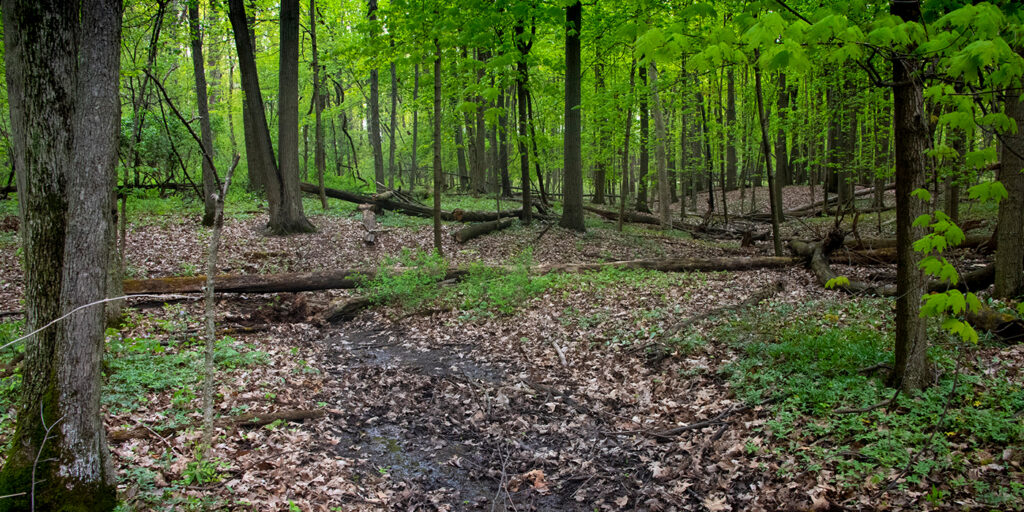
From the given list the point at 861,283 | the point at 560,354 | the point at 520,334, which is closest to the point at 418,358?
the point at 520,334

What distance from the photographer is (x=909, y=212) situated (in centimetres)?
432

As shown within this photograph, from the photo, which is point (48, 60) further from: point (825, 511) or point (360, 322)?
point (360, 322)

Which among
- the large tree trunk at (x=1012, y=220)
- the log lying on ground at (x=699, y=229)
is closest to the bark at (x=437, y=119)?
the log lying on ground at (x=699, y=229)

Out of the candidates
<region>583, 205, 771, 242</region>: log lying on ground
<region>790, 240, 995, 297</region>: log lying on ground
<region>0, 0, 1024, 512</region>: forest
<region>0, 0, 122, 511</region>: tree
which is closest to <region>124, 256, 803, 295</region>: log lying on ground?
<region>0, 0, 1024, 512</region>: forest

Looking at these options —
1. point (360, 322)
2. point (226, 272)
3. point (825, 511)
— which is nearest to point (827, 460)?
point (825, 511)

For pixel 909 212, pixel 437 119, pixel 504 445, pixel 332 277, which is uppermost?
pixel 437 119

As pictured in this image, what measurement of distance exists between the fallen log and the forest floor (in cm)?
453

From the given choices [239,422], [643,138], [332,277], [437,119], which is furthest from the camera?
[643,138]

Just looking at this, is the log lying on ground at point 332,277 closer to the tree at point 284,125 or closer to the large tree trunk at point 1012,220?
the tree at point 284,125

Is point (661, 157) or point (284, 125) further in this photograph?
point (661, 157)

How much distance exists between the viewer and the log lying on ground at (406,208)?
57.0 feet

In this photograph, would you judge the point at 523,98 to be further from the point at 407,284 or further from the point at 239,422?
the point at 239,422

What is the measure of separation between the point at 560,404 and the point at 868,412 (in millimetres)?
3030

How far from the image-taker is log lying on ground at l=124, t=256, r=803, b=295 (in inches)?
367
